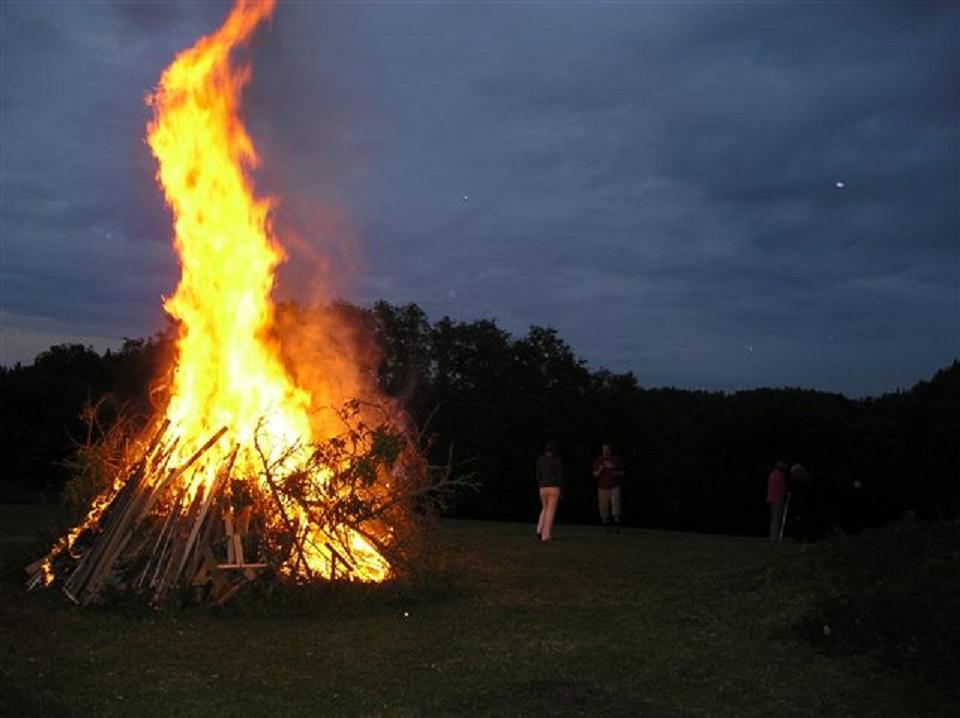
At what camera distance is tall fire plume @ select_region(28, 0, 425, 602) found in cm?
930

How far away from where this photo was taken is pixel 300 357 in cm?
1232

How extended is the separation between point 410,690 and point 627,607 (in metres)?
3.67

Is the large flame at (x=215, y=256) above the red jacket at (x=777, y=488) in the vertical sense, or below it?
above

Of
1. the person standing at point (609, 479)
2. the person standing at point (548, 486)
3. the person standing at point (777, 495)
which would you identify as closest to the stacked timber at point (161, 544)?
the person standing at point (548, 486)

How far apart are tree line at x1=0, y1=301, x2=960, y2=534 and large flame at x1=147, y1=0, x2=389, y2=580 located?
1854 centimetres

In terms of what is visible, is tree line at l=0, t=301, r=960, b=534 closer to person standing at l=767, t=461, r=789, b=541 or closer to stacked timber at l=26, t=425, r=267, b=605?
person standing at l=767, t=461, r=789, b=541

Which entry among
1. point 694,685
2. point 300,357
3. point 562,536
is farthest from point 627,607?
point 562,536

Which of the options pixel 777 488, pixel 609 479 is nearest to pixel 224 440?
pixel 609 479

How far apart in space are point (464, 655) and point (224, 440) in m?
4.24

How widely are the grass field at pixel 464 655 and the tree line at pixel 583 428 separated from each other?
67.6ft

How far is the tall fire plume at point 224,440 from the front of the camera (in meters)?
9.30

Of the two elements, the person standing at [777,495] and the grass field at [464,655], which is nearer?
the grass field at [464,655]

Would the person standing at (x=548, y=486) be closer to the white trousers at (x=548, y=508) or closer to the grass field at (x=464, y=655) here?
the white trousers at (x=548, y=508)

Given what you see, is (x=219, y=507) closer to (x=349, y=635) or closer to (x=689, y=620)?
(x=349, y=635)
